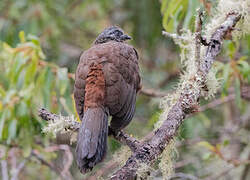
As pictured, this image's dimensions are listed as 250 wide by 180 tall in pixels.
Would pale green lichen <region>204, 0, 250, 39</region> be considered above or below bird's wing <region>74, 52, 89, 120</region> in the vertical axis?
above

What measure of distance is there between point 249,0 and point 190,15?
0.48m

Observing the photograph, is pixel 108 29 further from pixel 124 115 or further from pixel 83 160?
pixel 83 160

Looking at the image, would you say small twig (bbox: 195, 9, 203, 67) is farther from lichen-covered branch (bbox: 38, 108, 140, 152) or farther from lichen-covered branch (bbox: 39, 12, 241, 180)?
lichen-covered branch (bbox: 38, 108, 140, 152)

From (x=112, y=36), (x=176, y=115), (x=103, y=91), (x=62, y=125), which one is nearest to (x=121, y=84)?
(x=103, y=91)

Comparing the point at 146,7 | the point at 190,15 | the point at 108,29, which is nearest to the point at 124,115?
the point at 190,15

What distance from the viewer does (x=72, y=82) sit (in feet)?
16.9

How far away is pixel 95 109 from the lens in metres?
3.13

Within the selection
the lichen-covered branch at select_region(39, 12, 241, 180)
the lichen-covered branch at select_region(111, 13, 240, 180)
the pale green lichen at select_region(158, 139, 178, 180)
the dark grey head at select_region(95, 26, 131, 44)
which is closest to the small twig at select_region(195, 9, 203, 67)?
the lichen-covered branch at select_region(39, 12, 241, 180)

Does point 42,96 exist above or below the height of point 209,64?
below

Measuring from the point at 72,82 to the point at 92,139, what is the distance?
241 centimetres

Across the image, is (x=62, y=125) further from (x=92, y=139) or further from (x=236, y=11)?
(x=236, y=11)

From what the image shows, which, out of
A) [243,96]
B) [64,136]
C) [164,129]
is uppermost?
[164,129]

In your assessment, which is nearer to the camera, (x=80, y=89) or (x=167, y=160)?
(x=167, y=160)

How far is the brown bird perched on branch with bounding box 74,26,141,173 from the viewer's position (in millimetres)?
2891
